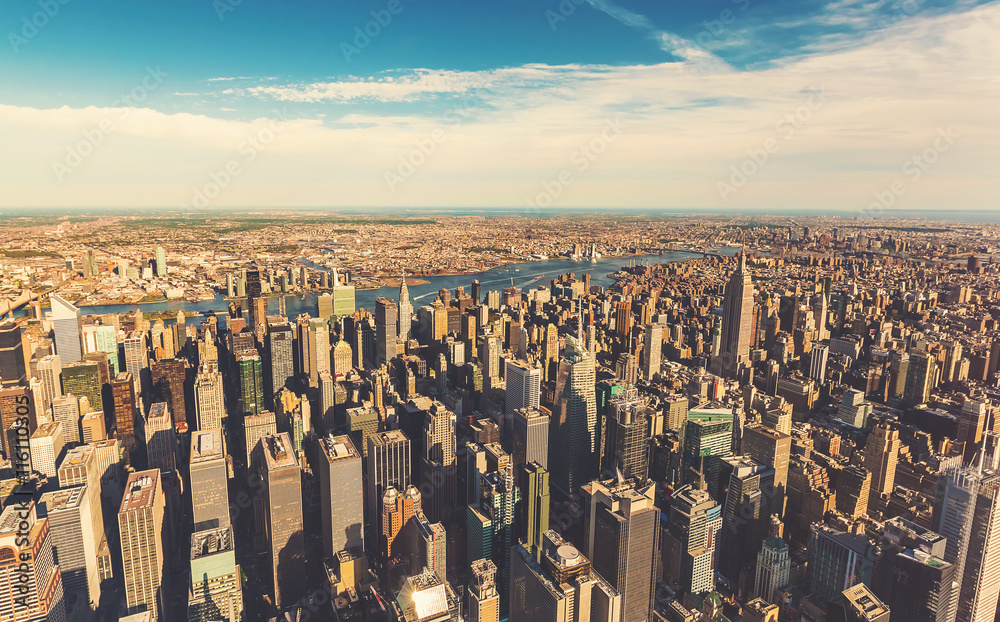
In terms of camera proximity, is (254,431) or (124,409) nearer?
(254,431)

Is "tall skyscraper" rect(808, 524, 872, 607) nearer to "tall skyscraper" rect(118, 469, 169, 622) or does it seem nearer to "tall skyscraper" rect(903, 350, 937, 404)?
"tall skyscraper" rect(903, 350, 937, 404)

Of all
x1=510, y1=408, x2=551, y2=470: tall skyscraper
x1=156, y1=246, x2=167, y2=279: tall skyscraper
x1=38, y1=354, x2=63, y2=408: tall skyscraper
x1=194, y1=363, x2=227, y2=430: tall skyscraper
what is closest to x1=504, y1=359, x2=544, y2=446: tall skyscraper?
x1=510, y1=408, x2=551, y2=470: tall skyscraper

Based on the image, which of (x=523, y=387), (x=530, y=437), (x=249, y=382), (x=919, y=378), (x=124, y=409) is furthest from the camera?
(x=249, y=382)

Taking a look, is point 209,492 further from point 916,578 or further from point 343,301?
point 343,301

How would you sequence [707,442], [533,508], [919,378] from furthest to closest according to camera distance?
[919,378] → [707,442] → [533,508]

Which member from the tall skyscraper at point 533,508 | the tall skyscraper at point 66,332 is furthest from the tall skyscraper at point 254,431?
the tall skyscraper at point 66,332

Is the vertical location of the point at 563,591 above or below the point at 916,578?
above

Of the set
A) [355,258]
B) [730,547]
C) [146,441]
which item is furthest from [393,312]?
[355,258]

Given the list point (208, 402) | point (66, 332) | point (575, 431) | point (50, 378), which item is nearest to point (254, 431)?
point (208, 402)
